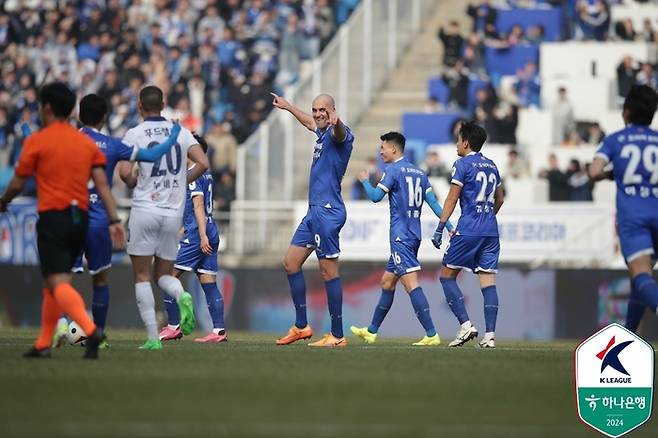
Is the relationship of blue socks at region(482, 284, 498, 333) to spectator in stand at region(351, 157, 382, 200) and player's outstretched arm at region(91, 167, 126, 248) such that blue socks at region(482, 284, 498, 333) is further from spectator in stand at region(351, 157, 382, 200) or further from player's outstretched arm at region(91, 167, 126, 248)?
spectator in stand at region(351, 157, 382, 200)

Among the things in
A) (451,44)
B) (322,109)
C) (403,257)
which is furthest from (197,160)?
(451,44)

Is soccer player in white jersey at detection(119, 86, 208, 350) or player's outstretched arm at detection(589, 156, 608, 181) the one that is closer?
player's outstretched arm at detection(589, 156, 608, 181)

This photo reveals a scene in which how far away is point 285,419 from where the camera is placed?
30.1 ft

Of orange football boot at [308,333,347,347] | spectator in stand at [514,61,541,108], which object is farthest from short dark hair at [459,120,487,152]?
spectator in stand at [514,61,541,108]

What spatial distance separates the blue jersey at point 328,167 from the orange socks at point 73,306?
161 inches

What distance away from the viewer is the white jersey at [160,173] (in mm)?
14281

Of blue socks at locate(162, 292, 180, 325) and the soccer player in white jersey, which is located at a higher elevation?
the soccer player in white jersey

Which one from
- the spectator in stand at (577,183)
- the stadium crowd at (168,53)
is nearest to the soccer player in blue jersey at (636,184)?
the spectator in stand at (577,183)

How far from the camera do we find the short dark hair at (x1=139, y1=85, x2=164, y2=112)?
47.0ft

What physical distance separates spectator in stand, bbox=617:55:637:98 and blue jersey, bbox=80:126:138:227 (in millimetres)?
17403

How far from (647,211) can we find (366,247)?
45.3ft

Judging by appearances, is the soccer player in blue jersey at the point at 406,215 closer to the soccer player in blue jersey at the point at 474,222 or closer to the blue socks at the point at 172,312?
the soccer player in blue jersey at the point at 474,222

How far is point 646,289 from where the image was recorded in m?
13.2

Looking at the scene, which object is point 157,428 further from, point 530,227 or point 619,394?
point 530,227
